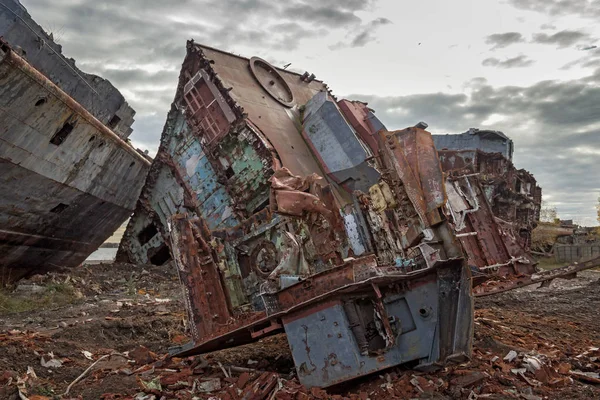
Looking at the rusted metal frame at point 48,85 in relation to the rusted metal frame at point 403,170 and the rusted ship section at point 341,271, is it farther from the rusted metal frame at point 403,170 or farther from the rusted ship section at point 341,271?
the rusted metal frame at point 403,170

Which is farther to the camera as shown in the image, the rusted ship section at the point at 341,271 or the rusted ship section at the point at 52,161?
the rusted ship section at the point at 52,161

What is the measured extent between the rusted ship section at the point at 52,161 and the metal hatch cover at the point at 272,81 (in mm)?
4112

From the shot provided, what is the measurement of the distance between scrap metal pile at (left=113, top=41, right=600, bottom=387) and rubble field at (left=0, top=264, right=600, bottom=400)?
27cm

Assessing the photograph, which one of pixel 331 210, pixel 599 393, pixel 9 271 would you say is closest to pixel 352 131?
Result: pixel 331 210

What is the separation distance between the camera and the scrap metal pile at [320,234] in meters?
4.27

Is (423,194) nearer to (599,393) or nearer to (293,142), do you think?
(599,393)

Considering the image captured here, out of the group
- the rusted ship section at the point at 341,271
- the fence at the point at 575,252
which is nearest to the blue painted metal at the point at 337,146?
the rusted ship section at the point at 341,271

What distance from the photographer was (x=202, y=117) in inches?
428

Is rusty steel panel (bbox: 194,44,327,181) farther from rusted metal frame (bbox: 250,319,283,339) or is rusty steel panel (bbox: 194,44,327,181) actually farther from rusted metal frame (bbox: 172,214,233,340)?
rusted metal frame (bbox: 250,319,283,339)

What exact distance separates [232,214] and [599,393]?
7.58m

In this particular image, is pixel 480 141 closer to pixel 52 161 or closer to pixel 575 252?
pixel 575 252

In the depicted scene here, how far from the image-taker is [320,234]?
5672 mm

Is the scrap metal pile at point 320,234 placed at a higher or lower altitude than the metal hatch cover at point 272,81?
lower

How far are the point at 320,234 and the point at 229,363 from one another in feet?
5.89
